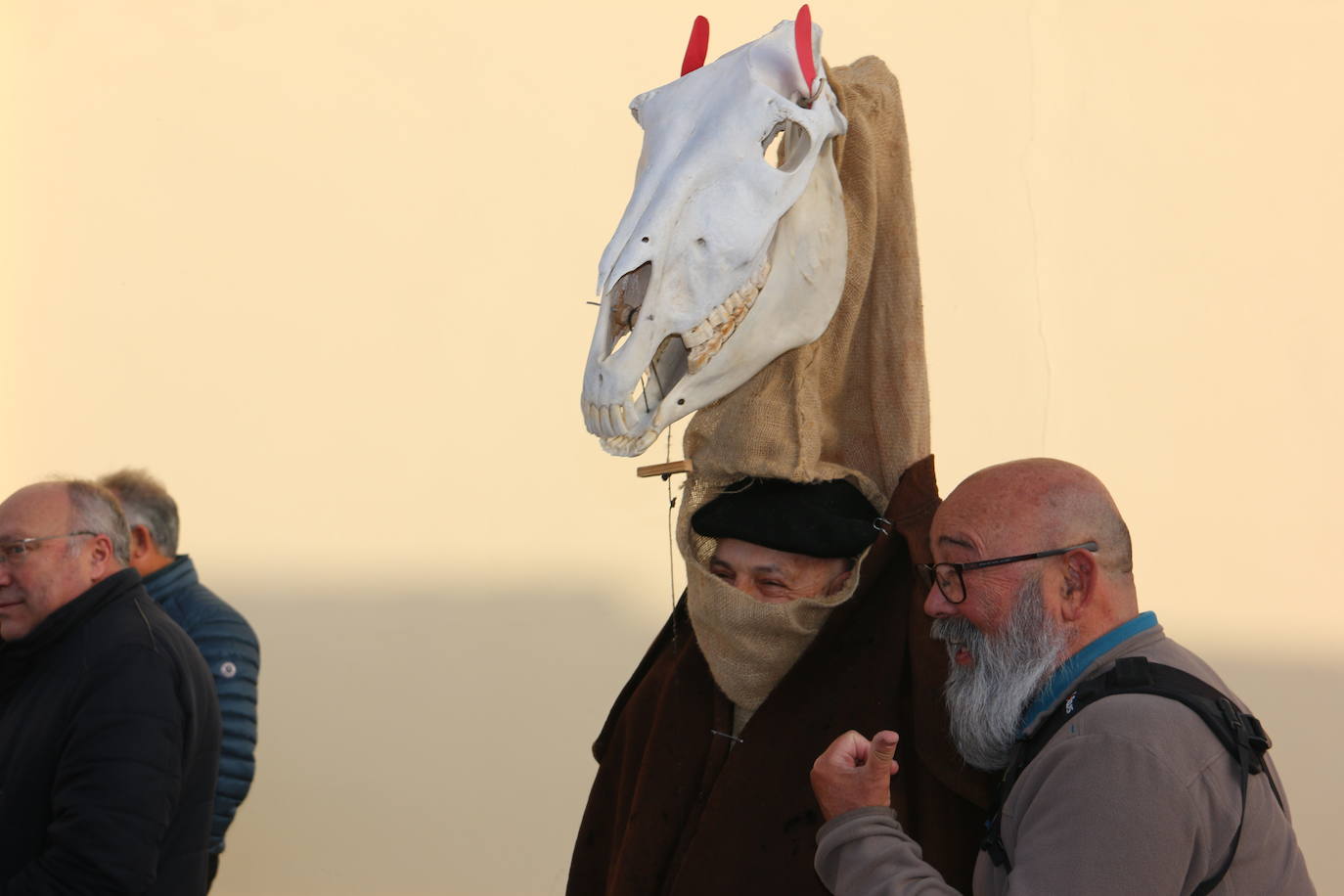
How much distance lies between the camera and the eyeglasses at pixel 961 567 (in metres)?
1.74

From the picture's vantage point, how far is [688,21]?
540cm

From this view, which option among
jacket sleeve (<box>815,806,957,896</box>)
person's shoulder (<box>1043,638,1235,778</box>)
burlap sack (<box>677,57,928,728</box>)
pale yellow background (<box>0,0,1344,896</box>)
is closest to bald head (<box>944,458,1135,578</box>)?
person's shoulder (<box>1043,638,1235,778</box>)

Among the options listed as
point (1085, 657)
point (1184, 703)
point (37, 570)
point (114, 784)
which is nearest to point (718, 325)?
point (1085, 657)

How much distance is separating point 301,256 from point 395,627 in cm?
141

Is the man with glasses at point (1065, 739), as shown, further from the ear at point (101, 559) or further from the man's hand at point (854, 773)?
the ear at point (101, 559)

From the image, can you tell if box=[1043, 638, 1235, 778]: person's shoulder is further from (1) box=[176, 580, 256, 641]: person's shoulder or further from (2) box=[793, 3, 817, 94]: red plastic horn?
(1) box=[176, 580, 256, 641]: person's shoulder

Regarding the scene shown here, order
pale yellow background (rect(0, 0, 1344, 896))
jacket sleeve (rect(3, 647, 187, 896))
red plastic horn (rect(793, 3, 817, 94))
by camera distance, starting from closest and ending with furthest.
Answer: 1. red plastic horn (rect(793, 3, 817, 94))
2. jacket sleeve (rect(3, 647, 187, 896))
3. pale yellow background (rect(0, 0, 1344, 896))

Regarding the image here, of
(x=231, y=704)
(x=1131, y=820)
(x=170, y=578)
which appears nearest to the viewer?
(x=1131, y=820)

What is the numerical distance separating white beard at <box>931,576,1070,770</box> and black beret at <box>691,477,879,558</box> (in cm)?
38

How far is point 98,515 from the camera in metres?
3.13

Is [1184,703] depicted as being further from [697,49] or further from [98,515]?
[98,515]

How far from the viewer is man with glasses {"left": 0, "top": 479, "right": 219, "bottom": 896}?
2.65 meters

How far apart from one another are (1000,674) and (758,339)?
0.65 metres

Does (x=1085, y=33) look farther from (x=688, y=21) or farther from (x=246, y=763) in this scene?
(x=246, y=763)
